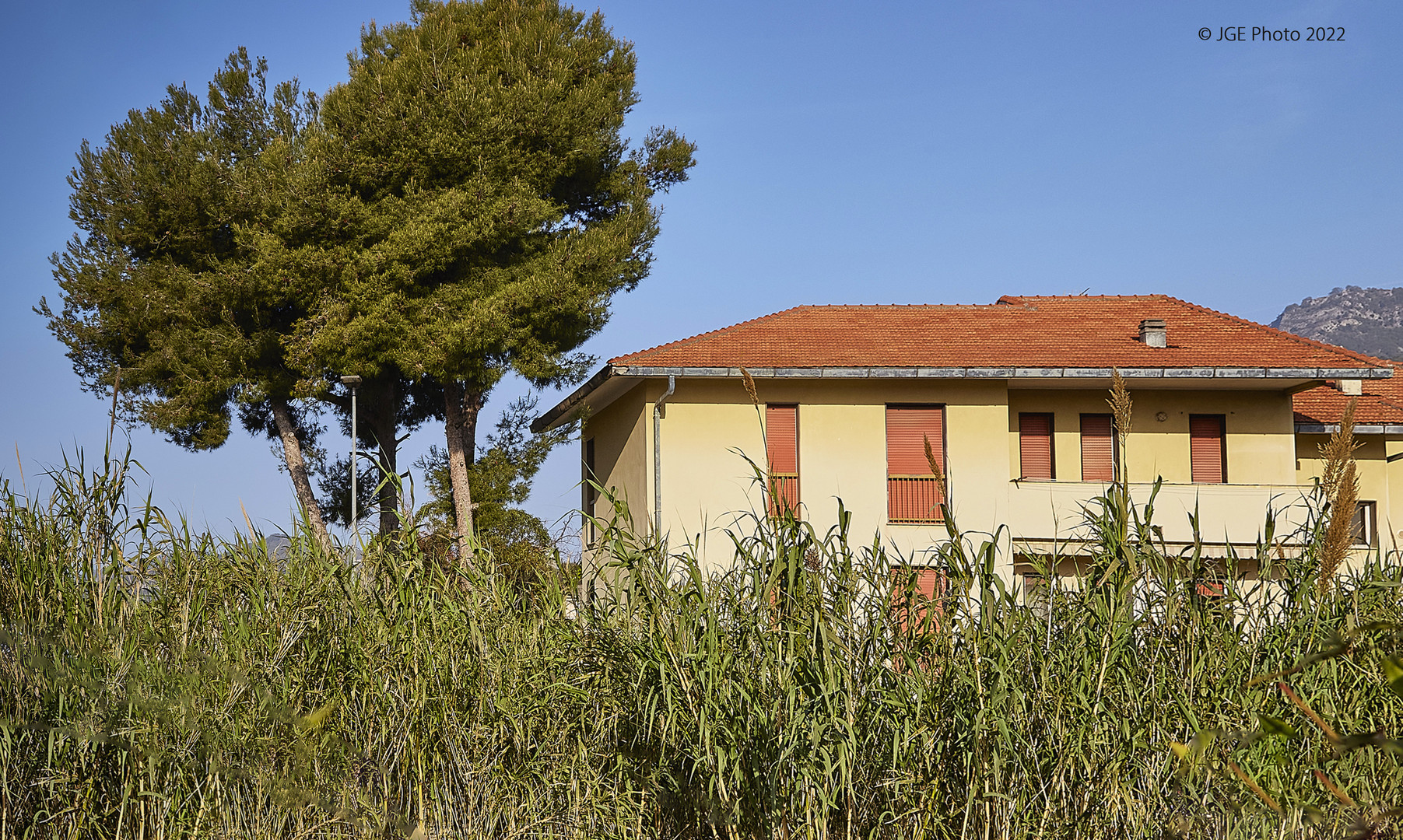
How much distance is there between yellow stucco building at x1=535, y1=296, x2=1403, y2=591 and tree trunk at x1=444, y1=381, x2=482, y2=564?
3.94 meters

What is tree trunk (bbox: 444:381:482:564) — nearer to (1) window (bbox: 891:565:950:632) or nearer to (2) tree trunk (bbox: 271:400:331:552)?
(2) tree trunk (bbox: 271:400:331:552)

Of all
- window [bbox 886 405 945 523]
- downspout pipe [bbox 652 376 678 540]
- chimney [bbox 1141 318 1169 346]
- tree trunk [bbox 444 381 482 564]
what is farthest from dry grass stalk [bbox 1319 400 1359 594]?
tree trunk [bbox 444 381 482 564]

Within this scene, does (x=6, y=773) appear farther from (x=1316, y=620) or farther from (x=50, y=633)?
(x=1316, y=620)

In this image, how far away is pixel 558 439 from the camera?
77.2ft

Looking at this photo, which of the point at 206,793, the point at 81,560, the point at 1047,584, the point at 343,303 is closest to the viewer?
the point at 206,793

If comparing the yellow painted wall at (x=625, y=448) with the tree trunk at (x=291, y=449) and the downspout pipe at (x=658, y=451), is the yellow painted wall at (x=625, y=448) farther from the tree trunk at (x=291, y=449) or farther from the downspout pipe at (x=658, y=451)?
the tree trunk at (x=291, y=449)

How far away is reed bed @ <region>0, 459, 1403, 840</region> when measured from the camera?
4473 millimetres

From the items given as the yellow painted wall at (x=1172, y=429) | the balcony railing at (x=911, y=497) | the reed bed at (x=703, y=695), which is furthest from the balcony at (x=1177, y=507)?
the reed bed at (x=703, y=695)

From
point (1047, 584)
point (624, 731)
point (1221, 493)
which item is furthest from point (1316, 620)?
point (1221, 493)

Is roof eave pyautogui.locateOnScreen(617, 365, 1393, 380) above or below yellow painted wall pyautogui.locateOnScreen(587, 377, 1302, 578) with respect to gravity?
above

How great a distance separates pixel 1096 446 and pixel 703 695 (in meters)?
16.5

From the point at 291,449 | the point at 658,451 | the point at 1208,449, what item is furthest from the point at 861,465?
the point at 291,449

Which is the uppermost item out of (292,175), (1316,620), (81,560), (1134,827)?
(292,175)

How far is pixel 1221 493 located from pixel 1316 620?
14.0m
